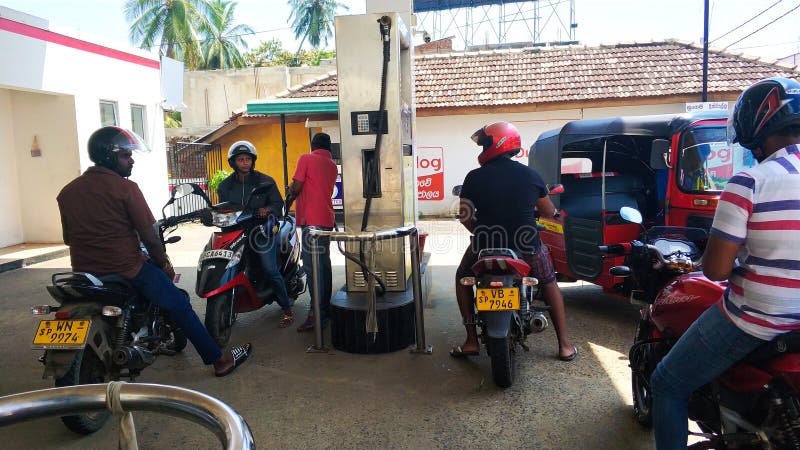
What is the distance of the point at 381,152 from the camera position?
4793 millimetres

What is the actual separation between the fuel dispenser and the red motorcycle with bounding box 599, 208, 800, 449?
6.22 feet

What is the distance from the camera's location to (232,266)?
4.50 meters

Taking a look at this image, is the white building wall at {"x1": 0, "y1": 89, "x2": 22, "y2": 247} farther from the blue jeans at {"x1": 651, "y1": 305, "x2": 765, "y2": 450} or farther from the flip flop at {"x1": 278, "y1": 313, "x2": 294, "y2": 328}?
the blue jeans at {"x1": 651, "y1": 305, "x2": 765, "y2": 450}

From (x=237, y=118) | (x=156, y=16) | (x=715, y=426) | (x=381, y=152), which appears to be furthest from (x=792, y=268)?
(x=156, y=16)

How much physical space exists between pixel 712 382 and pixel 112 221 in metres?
3.38

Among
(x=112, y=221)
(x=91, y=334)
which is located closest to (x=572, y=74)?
(x=112, y=221)

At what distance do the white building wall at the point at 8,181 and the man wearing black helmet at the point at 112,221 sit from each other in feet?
25.2

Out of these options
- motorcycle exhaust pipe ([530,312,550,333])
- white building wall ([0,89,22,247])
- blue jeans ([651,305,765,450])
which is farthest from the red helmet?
white building wall ([0,89,22,247])

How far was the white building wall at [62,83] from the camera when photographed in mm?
8820

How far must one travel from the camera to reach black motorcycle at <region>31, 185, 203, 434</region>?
3.14 meters

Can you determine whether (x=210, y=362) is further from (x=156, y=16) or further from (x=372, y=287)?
(x=156, y=16)

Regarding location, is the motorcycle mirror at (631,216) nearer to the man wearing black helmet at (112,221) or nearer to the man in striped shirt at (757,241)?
the man in striped shirt at (757,241)

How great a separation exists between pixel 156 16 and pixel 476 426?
2967 cm

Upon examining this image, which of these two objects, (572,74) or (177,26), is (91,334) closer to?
(572,74)
